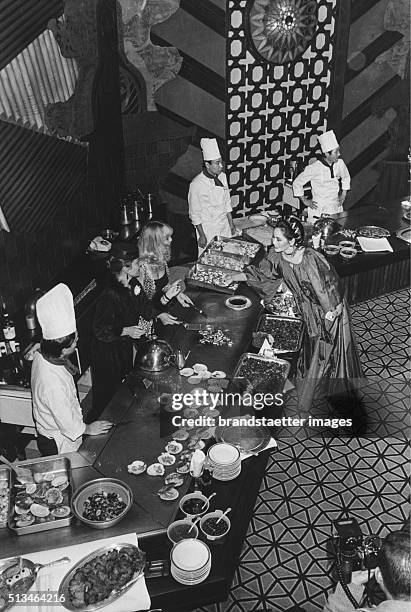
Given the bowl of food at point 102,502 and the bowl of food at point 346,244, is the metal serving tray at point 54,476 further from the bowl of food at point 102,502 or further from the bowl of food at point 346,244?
the bowl of food at point 346,244

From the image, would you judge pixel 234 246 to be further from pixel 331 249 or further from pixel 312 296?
pixel 312 296

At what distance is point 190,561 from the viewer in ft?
10.2

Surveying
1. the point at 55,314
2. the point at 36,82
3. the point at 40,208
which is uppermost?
the point at 36,82

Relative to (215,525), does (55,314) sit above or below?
above

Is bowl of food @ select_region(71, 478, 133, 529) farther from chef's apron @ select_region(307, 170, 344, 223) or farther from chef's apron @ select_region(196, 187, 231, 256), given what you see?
chef's apron @ select_region(307, 170, 344, 223)

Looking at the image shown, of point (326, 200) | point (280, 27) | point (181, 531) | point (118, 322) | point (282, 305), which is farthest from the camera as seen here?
point (280, 27)

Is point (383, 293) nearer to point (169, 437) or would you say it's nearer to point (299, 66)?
point (299, 66)

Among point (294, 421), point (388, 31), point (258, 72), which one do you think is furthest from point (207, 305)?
point (388, 31)

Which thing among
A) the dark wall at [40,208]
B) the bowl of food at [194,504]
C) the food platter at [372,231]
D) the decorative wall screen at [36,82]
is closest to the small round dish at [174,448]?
the bowl of food at [194,504]

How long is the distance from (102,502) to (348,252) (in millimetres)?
3688

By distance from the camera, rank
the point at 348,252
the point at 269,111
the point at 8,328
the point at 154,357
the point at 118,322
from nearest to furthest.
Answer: the point at 154,357
the point at 8,328
the point at 118,322
the point at 348,252
the point at 269,111

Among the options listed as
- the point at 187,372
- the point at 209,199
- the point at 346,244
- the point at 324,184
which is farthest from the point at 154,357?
the point at 324,184

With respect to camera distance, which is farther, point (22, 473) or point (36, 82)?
point (36, 82)

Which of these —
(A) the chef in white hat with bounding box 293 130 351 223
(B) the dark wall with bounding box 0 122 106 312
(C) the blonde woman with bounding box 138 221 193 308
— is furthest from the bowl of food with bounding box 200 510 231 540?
(A) the chef in white hat with bounding box 293 130 351 223
